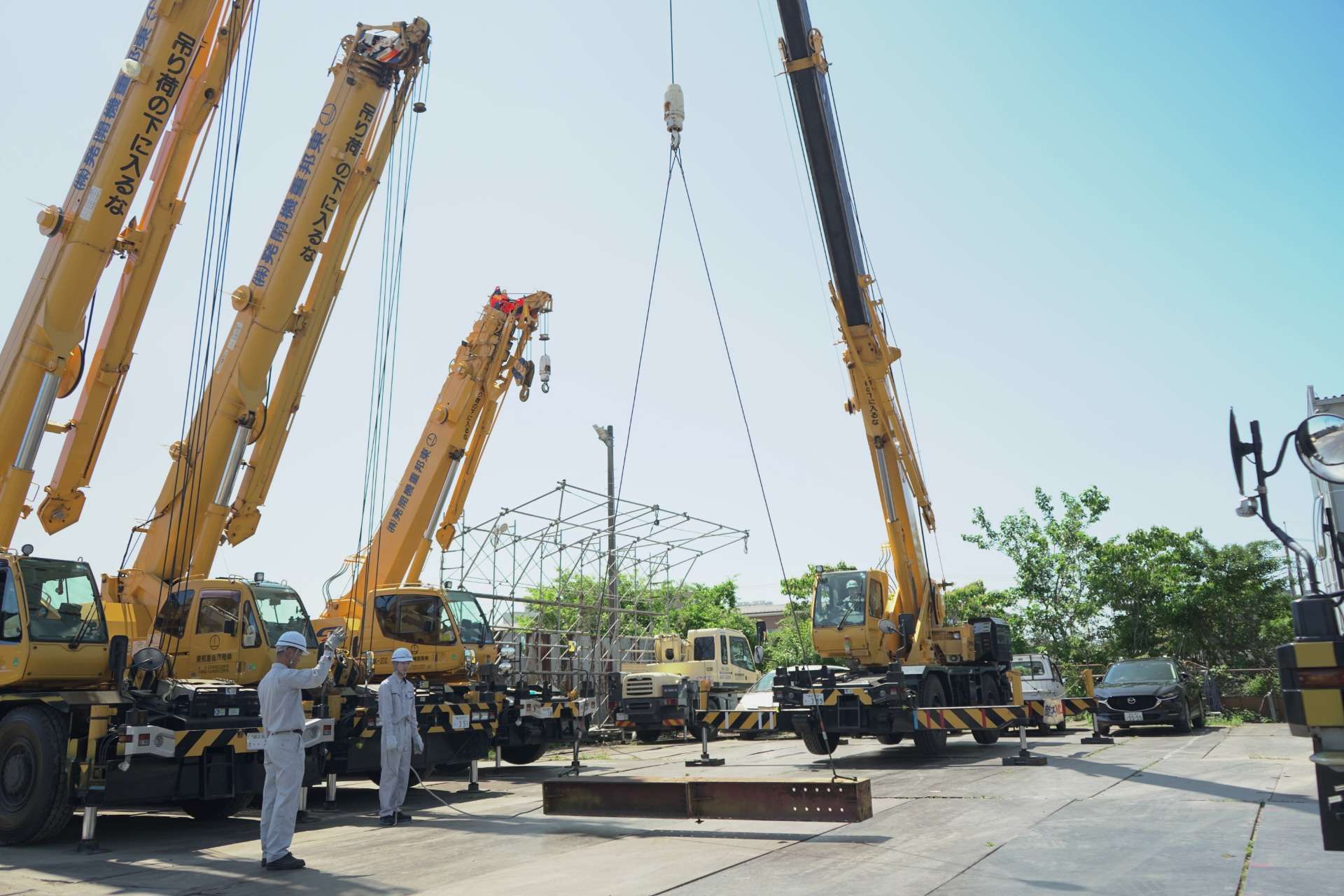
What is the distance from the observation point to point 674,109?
11758 millimetres

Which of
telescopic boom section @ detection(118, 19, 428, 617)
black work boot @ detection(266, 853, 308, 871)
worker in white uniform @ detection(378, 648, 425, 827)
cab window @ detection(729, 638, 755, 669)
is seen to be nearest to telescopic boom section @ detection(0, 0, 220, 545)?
telescopic boom section @ detection(118, 19, 428, 617)

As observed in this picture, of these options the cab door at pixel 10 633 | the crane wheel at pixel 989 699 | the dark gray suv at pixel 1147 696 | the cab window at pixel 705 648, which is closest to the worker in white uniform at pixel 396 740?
the cab door at pixel 10 633

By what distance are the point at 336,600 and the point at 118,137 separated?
313 inches

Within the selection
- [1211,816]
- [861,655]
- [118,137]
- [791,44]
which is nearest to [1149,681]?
[861,655]

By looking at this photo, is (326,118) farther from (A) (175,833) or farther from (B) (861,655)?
(B) (861,655)

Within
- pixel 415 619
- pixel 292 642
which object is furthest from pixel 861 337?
pixel 292 642

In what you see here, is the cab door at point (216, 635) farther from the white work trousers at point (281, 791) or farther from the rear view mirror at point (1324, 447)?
the rear view mirror at point (1324, 447)

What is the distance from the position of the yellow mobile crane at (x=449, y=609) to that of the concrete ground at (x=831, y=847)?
1109 millimetres

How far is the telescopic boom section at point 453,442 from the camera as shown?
1805cm

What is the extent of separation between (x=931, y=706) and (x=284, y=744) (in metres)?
10.7

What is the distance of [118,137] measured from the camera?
12461mm

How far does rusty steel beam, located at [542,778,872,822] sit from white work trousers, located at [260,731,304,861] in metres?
2.65

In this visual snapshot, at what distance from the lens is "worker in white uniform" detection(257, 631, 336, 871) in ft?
26.4

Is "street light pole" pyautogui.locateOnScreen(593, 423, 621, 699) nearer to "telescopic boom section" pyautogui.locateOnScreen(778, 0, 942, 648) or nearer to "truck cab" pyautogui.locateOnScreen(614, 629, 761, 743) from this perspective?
"truck cab" pyautogui.locateOnScreen(614, 629, 761, 743)
